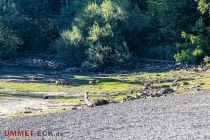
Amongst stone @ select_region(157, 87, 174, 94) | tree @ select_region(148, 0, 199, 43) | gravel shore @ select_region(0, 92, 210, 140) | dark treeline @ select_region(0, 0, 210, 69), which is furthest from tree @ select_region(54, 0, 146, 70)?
gravel shore @ select_region(0, 92, 210, 140)

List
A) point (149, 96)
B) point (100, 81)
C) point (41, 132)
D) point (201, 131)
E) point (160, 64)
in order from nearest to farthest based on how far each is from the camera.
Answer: point (201, 131) < point (41, 132) < point (149, 96) < point (100, 81) < point (160, 64)

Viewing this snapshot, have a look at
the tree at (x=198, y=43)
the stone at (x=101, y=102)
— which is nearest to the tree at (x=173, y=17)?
the tree at (x=198, y=43)

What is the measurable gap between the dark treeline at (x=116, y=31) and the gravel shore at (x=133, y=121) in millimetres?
23007

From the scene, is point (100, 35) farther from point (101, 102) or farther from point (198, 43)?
point (101, 102)

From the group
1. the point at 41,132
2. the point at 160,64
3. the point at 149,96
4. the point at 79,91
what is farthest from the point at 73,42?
the point at 41,132

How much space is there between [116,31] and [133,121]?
3329 cm

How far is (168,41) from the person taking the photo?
2377 inches

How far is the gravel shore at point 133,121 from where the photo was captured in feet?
72.7

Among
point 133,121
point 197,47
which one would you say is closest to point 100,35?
point 197,47

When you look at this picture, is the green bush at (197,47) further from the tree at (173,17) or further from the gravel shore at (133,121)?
the gravel shore at (133,121)

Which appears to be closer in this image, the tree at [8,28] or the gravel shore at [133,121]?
the gravel shore at [133,121]

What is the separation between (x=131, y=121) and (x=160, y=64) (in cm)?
3136

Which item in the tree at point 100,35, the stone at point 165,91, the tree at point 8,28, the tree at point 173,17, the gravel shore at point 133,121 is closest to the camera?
the gravel shore at point 133,121

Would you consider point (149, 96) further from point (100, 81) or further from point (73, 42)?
point (73, 42)
